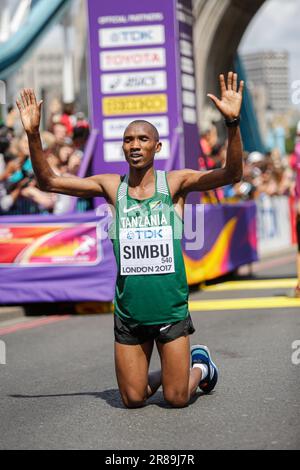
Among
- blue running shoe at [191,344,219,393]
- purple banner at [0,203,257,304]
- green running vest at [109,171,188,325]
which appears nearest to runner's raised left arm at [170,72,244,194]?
green running vest at [109,171,188,325]

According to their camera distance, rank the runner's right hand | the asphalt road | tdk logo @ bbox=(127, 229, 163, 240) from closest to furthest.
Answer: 1. the asphalt road
2. the runner's right hand
3. tdk logo @ bbox=(127, 229, 163, 240)

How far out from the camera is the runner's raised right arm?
5.89 meters

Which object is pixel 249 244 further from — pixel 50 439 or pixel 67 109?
pixel 50 439

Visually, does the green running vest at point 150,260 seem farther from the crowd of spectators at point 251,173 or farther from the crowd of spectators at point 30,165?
the crowd of spectators at point 251,173

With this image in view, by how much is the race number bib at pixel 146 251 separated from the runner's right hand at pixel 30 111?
2.70 ft

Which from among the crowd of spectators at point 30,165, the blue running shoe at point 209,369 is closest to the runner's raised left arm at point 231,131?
the blue running shoe at point 209,369

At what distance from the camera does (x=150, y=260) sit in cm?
593

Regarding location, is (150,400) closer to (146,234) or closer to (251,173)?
(146,234)

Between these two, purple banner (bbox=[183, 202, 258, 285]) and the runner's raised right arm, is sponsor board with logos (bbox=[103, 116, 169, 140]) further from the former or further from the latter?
the runner's raised right arm

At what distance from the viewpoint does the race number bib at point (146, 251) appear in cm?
594

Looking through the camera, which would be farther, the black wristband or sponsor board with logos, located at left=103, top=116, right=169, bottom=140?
sponsor board with logos, located at left=103, top=116, right=169, bottom=140

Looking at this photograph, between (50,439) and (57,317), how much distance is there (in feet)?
21.0

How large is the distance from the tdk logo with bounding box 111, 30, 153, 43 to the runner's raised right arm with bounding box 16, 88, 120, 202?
310 inches
